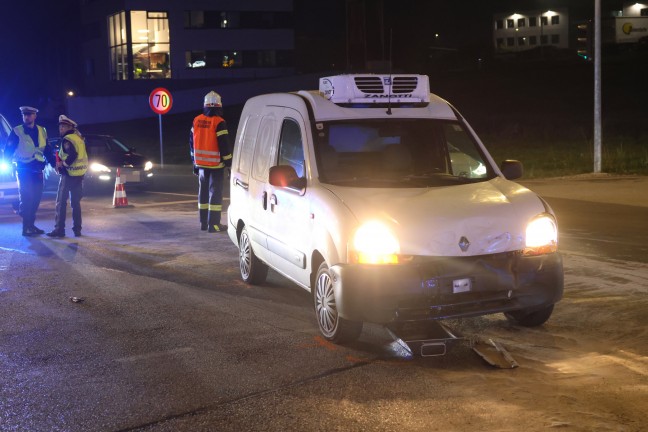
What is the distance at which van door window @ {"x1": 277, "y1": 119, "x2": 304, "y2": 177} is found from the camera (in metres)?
8.09

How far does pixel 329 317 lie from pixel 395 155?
1.64m

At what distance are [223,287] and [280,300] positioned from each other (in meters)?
0.94

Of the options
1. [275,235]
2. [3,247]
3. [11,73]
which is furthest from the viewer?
[11,73]

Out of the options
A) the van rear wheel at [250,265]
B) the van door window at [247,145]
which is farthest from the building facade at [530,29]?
the van rear wheel at [250,265]

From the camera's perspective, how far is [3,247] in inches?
511

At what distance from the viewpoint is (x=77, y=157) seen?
13.8 m

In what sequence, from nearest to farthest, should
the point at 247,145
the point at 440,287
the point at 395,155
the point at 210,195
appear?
the point at 440,287 < the point at 395,155 < the point at 247,145 < the point at 210,195

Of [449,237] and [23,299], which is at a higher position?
[449,237]

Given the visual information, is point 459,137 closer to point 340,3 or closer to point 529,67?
point 529,67

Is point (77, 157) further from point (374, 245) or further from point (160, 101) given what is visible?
point (160, 101)

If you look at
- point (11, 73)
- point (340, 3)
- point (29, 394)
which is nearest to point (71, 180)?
point (29, 394)

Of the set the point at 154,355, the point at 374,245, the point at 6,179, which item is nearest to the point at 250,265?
the point at 154,355

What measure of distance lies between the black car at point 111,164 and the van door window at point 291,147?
42.9 feet

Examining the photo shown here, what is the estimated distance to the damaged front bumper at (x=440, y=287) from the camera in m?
6.56
